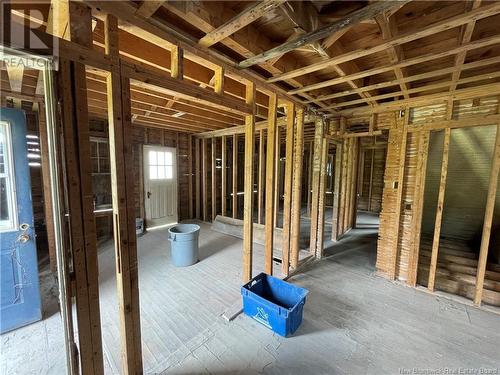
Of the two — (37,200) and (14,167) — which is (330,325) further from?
(37,200)

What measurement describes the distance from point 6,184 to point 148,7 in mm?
2108

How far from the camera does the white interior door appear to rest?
544 centimetres

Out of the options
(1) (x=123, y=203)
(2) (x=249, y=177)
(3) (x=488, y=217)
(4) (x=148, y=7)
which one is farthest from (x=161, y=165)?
(3) (x=488, y=217)

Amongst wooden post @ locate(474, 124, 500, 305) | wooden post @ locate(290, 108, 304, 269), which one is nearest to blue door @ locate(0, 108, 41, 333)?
wooden post @ locate(290, 108, 304, 269)

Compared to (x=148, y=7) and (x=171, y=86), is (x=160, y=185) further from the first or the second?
(x=148, y=7)

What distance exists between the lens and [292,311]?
2016 millimetres

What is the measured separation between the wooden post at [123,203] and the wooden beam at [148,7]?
0.55 ft

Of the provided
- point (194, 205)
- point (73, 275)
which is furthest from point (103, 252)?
point (73, 275)

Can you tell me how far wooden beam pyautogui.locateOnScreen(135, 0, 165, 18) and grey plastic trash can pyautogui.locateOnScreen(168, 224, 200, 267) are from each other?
109 inches

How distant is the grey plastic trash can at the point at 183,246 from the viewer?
11.1ft

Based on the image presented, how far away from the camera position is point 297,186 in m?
3.31

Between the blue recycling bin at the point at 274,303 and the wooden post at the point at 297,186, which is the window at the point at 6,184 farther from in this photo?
the wooden post at the point at 297,186

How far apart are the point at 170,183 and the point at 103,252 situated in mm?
2399

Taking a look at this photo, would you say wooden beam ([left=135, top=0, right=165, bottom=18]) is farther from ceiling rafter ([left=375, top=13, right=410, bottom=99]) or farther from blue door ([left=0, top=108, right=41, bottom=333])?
blue door ([left=0, top=108, right=41, bottom=333])
